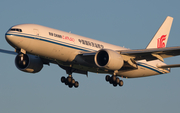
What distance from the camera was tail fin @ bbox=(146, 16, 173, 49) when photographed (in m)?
52.0

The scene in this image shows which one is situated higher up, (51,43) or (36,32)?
(36,32)

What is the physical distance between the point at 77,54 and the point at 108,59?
3547mm

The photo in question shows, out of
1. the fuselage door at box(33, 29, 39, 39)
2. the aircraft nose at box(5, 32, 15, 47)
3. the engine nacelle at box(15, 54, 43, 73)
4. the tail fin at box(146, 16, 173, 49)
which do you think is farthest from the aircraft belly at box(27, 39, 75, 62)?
the tail fin at box(146, 16, 173, 49)

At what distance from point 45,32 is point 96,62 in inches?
259

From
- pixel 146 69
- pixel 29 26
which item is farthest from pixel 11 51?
pixel 146 69

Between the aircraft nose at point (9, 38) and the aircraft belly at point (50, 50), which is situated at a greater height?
the aircraft nose at point (9, 38)

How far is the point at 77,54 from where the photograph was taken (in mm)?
39875

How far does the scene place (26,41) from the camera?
3684 centimetres

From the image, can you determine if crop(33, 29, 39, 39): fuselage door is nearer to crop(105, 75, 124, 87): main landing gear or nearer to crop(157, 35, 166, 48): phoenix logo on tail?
crop(105, 75, 124, 87): main landing gear

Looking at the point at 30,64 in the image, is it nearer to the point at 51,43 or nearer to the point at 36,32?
the point at 51,43

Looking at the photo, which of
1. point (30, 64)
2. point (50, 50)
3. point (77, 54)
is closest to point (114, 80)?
point (77, 54)

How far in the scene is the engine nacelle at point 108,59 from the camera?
1551 inches

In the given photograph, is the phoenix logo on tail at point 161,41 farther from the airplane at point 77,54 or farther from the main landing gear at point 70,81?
the main landing gear at point 70,81

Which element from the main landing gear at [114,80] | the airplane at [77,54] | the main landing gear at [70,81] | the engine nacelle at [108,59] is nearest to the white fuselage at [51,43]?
the airplane at [77,54]
